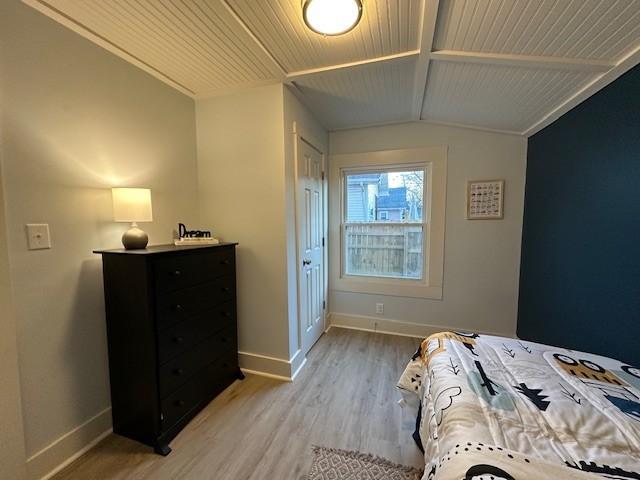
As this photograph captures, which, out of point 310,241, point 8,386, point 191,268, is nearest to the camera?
point 8,386

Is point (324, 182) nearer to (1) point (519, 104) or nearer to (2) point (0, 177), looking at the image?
(1) point (519, 104)

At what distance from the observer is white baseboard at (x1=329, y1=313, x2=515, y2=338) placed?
9.56 feet

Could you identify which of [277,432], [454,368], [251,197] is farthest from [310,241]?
[454,368]

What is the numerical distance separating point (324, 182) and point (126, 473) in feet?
8.99

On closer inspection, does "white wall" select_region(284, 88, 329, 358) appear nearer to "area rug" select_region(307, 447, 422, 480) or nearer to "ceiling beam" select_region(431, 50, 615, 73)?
"area rug" select_region(307, 447, 422, 480)

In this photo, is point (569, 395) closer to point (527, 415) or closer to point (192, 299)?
point (527, 415)

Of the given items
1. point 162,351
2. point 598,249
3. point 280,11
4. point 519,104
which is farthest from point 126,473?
point 519,104

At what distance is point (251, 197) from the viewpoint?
7.03 ft

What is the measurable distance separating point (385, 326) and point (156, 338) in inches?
94.0

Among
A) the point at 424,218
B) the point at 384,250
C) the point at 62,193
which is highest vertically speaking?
the point at 62,193

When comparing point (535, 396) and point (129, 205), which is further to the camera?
point (129, 205)

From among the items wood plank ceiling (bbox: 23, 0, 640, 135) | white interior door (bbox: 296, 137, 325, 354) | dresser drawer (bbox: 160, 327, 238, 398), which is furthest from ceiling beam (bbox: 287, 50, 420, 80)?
dresser drawer (bbox: 160, 327, 238, 398)

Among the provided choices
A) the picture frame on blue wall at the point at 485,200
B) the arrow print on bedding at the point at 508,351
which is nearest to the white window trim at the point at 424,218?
the picture frame on blue wall at the point at 485,200

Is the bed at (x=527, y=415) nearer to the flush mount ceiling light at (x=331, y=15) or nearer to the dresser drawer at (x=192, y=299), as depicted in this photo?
the dresser drawer at (x=192, y=299)
